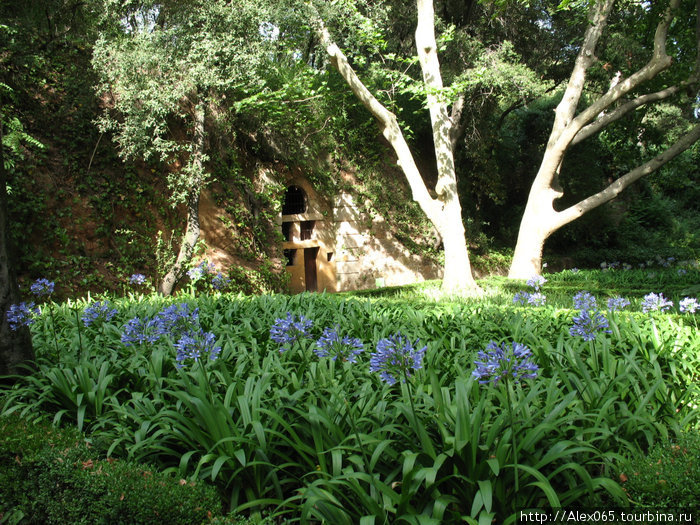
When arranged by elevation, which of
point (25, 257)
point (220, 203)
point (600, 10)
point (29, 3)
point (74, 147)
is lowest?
point (25, 257)

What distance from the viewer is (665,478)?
1.94 meters

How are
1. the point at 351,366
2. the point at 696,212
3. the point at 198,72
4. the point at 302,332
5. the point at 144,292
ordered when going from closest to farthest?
the point at 302,332, the point at 351,366, the point at 198,72, the point at 144,292, the point at 696,212

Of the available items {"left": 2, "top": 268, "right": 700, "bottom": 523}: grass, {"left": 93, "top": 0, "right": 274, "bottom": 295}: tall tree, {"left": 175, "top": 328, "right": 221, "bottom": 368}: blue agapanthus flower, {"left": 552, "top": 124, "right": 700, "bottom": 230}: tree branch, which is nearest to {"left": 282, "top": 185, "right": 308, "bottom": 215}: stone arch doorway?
{"left": 93, "top": 0, "right": 274, "bottom": 295}: tall tree

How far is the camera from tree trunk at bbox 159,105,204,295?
8969mm

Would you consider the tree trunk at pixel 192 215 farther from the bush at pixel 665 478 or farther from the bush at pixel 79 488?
the bush at pixel 665 478


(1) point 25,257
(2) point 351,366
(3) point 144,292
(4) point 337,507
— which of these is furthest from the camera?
(3) point 144,292

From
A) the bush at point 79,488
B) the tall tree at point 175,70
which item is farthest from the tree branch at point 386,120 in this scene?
the bush at point 79,488

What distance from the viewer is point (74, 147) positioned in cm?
885

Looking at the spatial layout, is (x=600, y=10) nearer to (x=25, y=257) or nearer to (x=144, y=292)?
(x=144, y=292)

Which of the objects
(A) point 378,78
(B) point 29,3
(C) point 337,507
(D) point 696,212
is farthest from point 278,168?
(D) point 696,212

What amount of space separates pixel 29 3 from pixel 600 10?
1098 centimetres

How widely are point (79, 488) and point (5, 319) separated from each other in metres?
1.79

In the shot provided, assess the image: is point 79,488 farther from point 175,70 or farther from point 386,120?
point 386,120

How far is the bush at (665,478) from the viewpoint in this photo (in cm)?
189
